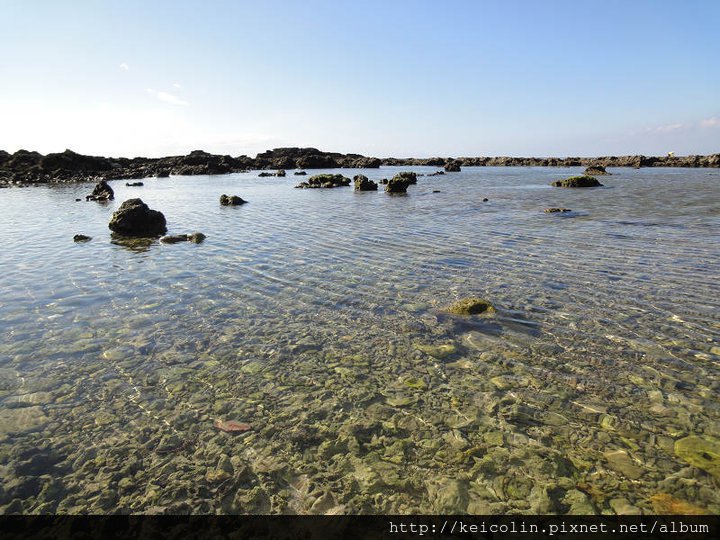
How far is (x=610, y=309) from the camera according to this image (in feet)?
33.5

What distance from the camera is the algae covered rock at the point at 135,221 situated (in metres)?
24.3

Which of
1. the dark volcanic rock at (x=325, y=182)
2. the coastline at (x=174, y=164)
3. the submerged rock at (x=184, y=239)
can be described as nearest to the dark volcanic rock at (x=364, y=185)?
the dark volcanic rock at (x=325, y=182)

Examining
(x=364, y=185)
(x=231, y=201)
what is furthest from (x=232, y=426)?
(x=364, y=185)

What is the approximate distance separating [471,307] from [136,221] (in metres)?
22.8

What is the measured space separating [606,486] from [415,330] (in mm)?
5131

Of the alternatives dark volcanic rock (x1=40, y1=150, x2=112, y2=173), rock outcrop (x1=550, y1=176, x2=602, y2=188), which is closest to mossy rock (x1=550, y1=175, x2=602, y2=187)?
rock outcrop (x1=550, y1=176, x2=602, y2=188)

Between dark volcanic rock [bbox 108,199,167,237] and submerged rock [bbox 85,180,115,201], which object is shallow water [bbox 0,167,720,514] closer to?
dark volcanic rock [bbox 108,199,167,237]

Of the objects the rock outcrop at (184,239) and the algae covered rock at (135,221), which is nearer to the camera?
the rock outcrop at (184,239)

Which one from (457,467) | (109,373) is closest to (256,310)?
(109,373)

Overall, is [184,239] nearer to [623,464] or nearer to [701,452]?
[623,464]

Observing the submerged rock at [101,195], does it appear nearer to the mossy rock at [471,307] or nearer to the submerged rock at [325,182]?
the submerged rock at [325,182]

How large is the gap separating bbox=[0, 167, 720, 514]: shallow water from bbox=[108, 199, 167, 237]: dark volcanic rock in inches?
340

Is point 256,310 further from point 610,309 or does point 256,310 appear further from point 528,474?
point 610,309

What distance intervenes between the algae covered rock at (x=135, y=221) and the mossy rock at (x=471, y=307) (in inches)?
835
